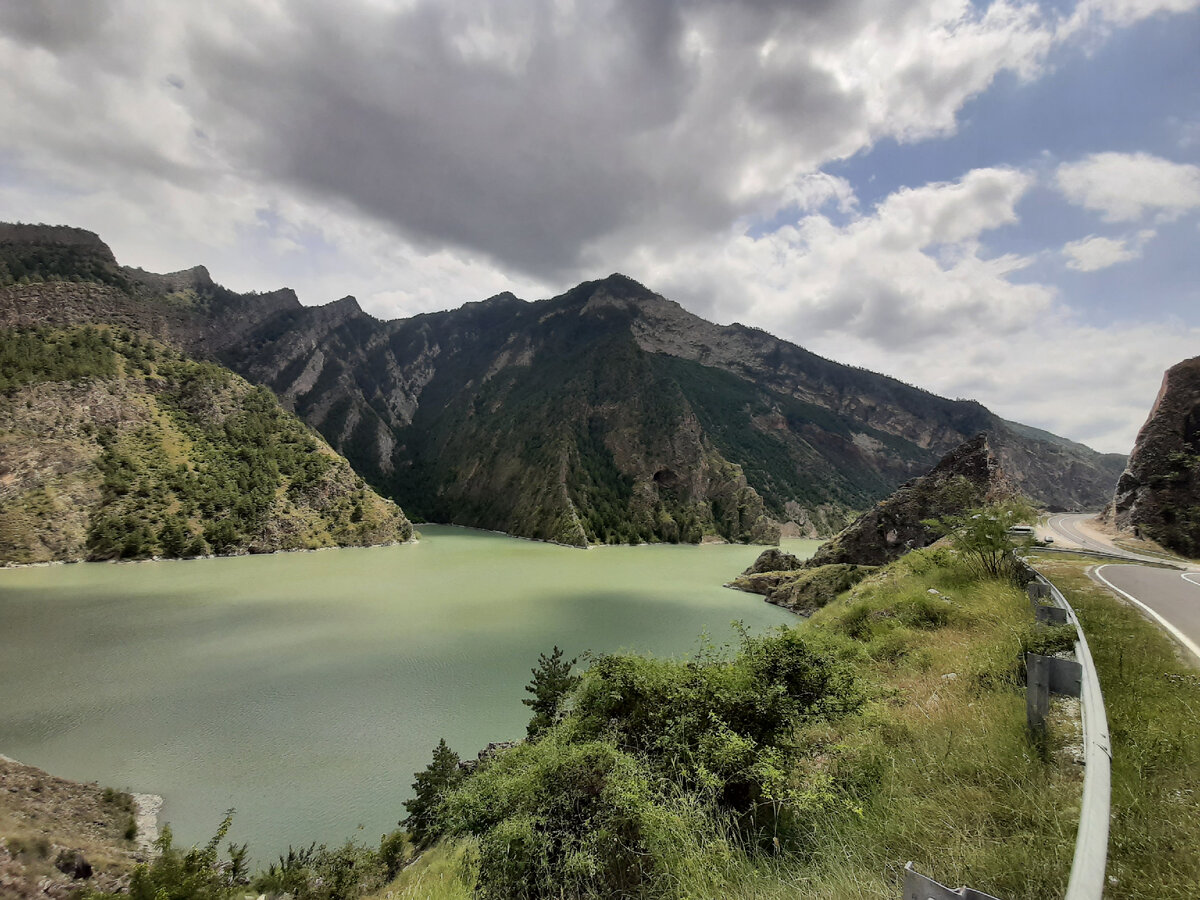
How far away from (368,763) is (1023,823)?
16756 millimetres

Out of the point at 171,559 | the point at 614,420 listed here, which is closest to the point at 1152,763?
the point at 171,559

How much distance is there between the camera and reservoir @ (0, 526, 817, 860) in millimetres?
13961

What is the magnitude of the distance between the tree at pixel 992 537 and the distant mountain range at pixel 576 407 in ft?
236

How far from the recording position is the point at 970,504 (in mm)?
32688

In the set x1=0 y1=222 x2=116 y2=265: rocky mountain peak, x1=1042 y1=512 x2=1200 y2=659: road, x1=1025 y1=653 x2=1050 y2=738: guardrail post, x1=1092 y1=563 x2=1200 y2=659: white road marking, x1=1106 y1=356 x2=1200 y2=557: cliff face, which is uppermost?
x1=0 y1=222 x2=116 y2=265: rocky mountain peak

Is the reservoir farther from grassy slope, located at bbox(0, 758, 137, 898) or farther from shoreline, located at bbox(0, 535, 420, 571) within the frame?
shoreline, located at bbox(0, 535, 420, 571)

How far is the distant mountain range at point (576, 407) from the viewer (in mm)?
→ 99438

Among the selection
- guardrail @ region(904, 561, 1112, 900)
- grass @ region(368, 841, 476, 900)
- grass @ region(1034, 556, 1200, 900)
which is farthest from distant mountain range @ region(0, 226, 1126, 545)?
guardrail @ region(904, 561, 1112, 900)

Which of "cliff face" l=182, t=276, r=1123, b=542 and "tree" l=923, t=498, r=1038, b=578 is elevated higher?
"cliff face" l=182, t=276, r=1123, b=542

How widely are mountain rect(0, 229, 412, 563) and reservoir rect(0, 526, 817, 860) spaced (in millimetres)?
9034

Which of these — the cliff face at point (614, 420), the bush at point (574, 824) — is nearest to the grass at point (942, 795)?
the bush at point (574, 824)

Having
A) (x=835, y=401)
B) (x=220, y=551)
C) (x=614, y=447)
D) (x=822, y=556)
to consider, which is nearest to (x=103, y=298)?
(x=220, y=551)

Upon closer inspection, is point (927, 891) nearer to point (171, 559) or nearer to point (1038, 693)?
point (1038, 693)

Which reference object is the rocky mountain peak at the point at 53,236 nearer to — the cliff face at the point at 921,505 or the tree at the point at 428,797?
the tree at the point at 428,797
